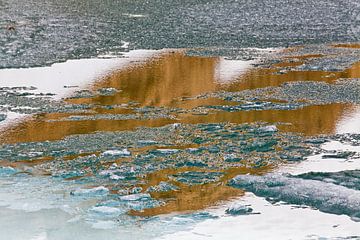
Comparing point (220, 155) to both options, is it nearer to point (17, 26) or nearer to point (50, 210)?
point (50, 210)

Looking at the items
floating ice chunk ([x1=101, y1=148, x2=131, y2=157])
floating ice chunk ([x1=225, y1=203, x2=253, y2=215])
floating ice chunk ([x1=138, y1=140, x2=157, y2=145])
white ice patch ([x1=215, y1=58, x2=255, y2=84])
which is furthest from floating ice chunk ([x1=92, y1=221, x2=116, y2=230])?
white ice patch ([x1=215, y1=58, x2=255, y2=84])

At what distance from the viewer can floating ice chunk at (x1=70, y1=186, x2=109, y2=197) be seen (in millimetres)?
8305

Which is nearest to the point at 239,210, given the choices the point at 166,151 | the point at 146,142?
the point at 166,151

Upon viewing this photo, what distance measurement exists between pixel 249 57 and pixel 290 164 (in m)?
7.08

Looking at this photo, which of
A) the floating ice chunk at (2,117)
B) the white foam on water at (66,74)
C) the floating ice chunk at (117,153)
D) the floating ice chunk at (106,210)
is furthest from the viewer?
the white foam on water at (66,74)

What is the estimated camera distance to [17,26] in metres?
20.1

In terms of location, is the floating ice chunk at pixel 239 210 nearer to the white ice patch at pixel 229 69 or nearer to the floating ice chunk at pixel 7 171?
the floating ice chunk at pixel 7 171

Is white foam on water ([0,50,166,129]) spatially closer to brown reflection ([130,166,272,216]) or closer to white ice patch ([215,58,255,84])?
white ice patch ([215,58,255,84])

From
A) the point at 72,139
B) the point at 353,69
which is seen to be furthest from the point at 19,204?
the point at 353,69

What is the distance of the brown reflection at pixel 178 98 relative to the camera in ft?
36.0

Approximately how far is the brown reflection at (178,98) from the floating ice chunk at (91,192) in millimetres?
2348

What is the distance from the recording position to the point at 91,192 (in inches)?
328

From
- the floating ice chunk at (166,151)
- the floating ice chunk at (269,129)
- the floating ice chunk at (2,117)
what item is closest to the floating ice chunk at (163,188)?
the floating ice chunk at (166,151)

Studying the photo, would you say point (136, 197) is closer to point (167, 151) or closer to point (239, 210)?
point (239, 210)
